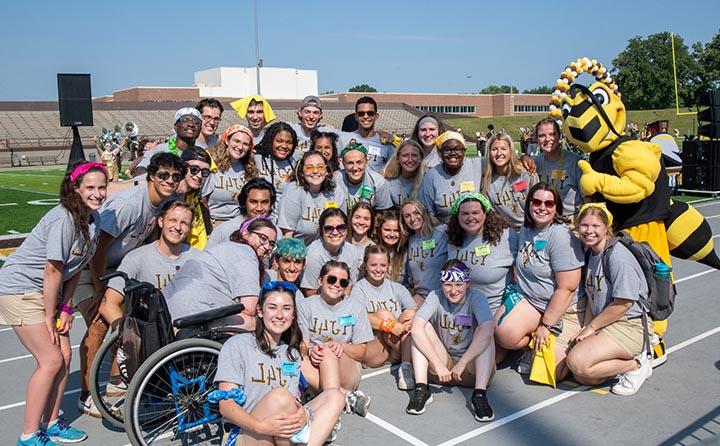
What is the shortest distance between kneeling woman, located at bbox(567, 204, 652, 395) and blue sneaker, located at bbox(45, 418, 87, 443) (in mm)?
3340

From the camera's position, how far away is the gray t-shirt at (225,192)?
5602 millimetres

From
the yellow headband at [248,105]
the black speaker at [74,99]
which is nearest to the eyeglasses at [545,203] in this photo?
the yellow headband at [248,105]

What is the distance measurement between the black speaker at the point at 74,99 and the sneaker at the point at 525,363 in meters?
15.1

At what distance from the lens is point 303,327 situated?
14.7 ft

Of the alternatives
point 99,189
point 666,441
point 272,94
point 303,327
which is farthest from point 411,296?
point 272,94

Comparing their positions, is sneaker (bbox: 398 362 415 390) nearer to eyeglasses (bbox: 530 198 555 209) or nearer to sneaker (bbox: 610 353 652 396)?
sneaker (bbox: 610 353 652 396)

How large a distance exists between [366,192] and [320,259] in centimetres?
91

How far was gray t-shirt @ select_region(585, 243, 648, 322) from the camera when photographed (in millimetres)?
4426

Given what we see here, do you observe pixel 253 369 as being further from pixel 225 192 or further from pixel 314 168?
pixel 225 192

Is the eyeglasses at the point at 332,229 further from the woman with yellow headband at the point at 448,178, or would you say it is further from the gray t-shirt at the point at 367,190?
the woman with yellow headband at the point at 448,178

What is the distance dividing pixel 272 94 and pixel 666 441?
83041mm

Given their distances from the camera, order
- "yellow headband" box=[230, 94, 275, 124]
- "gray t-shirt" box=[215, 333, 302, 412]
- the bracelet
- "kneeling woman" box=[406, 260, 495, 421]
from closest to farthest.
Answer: "gray t-shirt" box=[215, 333, 302, 412]
the bracelet
"kneeling woman" box=[406, 260, 495, 421]
"yellow headband" box=[230, 94, 275, 124]

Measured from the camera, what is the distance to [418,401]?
4293 millimetres

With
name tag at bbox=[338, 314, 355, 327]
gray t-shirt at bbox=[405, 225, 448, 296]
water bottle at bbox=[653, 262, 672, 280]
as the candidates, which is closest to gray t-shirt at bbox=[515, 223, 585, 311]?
water bottle at bbox=[653, 262, 672, 280]
